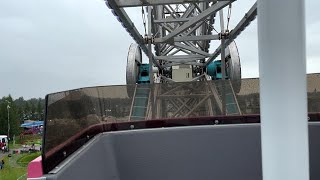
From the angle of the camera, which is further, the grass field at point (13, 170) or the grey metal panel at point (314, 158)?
the grass field at point (13, 170)

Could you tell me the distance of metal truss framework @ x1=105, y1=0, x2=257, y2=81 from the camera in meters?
9.51

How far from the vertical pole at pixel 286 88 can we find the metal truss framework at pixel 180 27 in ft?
19.7

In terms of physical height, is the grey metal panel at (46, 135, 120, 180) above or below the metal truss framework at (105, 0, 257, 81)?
below

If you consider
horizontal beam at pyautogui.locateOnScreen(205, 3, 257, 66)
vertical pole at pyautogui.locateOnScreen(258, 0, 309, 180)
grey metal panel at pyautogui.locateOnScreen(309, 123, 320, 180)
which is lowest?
grey metal panel at pyautogui.locateOnScreen(309, 123, 320, 180)

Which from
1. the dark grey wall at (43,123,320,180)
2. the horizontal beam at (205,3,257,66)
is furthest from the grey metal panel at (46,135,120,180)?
the horizontal beam at (205,3,257,66)

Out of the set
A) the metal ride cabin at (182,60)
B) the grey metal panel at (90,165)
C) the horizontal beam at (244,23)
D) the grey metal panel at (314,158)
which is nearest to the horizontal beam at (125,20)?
the metal ride cabin at (182,60)

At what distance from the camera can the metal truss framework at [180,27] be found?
374 inches

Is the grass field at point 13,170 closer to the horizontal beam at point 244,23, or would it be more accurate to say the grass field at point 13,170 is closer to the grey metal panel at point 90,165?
the horizontal beam at point 244,23

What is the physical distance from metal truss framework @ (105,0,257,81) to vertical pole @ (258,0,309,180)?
236 inches

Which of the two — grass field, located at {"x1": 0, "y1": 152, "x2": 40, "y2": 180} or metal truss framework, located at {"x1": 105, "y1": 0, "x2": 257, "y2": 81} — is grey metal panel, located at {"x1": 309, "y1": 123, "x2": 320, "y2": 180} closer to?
metal truss framework, located at {"x1": 105, "y1": 0, "x2": 257, "y2": 81}

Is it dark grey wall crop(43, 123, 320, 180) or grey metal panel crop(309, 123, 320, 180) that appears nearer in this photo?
grey metal panel crop(309, 123, 320, 180)

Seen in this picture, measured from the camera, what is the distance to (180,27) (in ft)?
38.1

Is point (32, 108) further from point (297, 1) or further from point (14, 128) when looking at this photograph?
point (297, 1)

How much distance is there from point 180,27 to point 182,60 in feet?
23.9
